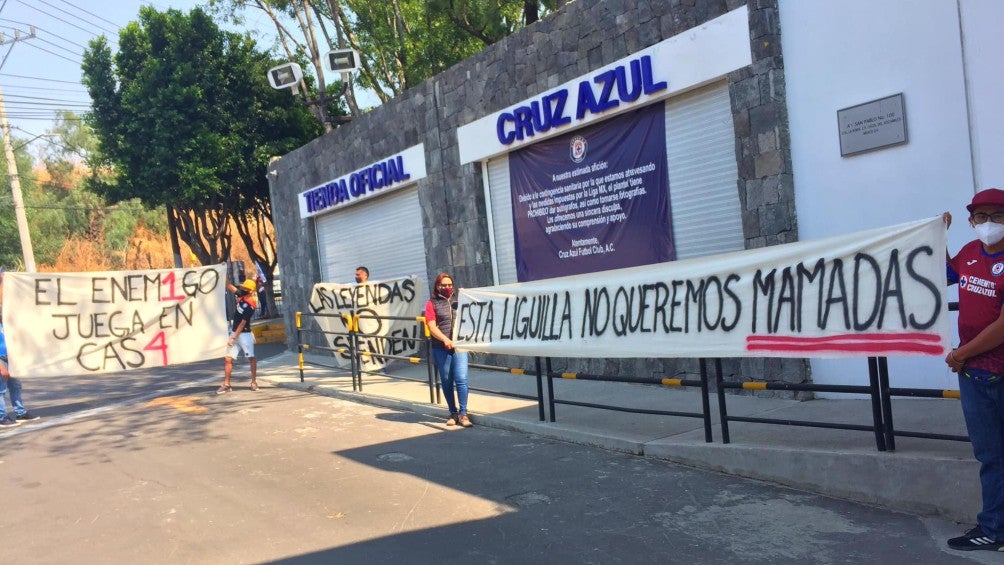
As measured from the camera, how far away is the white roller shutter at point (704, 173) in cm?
945

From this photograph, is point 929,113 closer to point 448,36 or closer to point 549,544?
point 549,544

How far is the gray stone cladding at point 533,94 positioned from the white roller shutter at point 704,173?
42 cm

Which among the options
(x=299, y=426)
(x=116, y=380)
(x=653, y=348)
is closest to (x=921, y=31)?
(x=653, y=348)

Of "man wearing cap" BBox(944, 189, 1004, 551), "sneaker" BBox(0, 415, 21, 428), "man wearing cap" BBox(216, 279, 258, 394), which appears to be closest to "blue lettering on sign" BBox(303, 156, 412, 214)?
"man wearing cap" BBox(216, 279, 258, 394)

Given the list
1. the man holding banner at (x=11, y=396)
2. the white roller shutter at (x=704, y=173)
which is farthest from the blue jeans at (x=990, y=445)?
the man holding banner at (x=11, y=396)

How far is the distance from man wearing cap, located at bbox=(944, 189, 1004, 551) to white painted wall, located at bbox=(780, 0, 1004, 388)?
293cm

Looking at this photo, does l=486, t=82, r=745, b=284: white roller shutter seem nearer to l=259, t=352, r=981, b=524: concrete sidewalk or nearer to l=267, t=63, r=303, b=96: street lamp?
l=259, t=352, r=981, b=524: concrete sidewalk

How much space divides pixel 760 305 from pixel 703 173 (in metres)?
3.92

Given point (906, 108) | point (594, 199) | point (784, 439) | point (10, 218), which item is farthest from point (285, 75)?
point (10, 218)

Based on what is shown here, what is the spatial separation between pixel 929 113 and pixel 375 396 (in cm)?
787

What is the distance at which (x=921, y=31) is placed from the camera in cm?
737

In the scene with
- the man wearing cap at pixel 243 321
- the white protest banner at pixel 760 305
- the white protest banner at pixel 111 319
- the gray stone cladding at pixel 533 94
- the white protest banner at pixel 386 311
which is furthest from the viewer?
the white protest banner at pixel 386 311

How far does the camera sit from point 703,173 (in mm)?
9812

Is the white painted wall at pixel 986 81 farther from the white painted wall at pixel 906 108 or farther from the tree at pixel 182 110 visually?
the tree at pixel 182 110
